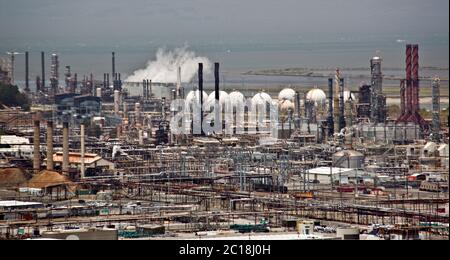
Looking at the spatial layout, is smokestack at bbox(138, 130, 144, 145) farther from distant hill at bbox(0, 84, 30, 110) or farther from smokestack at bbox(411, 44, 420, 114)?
smokestack at bbox(411, 44, 420, 114)

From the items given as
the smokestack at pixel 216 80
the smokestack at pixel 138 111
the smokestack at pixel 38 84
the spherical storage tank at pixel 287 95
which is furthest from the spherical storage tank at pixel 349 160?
the smokestack at pixel 38 84

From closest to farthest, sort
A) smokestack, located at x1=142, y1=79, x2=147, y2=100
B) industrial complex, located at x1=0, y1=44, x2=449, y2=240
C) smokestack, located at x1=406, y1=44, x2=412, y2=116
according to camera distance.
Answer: industrial complex, located at x1=0, y1=44, x2=449, y2=240, smokestack, located at x1=406, y1=44, x2=412, y2=116, smokestack, located at x1=142, y1=79, x2=147, y2=100

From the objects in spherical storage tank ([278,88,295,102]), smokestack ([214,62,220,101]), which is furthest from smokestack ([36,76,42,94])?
spherical storage tank ([278,88,295,102])

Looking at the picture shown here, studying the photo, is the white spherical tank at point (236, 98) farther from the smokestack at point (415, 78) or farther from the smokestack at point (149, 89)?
the smokestack at point (415, 78)

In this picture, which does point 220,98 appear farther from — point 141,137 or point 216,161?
point 216,161

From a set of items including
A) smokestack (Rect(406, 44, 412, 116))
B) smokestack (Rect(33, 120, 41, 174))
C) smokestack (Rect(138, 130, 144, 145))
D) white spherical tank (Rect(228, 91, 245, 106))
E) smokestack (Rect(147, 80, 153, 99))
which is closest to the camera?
smokestack (Rect(33, 120, 41, 174))

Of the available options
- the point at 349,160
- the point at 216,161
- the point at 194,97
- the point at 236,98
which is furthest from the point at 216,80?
the point at 349,160
